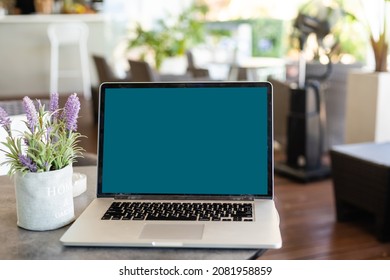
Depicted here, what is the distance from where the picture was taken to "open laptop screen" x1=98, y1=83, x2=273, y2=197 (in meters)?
1.28

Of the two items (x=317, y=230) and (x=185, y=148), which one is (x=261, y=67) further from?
(x=185, y=148)

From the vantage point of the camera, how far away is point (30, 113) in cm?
106

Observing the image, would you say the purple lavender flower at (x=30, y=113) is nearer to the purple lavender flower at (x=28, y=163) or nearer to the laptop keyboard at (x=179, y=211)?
the purple lavender flower at (x=28, y=163)

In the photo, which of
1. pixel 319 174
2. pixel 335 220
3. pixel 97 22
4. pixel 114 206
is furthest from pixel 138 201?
pixel 97 22

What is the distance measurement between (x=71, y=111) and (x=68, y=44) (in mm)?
6750

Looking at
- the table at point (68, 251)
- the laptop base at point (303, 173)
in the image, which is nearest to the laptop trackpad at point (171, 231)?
the table at point (68, 251)

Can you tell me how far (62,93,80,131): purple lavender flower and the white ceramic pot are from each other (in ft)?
0.29

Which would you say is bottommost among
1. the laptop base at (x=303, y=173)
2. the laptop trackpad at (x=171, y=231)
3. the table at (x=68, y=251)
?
the laptop base at (x=303, y=173)

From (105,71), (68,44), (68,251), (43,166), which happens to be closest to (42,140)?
(43,166)

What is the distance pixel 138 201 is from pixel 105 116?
22 cm

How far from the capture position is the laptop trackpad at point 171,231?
3.49 feet

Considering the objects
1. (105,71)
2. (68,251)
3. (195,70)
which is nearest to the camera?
(68,251)

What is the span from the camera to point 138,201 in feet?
4.18

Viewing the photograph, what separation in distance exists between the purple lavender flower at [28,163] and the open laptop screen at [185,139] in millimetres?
233
